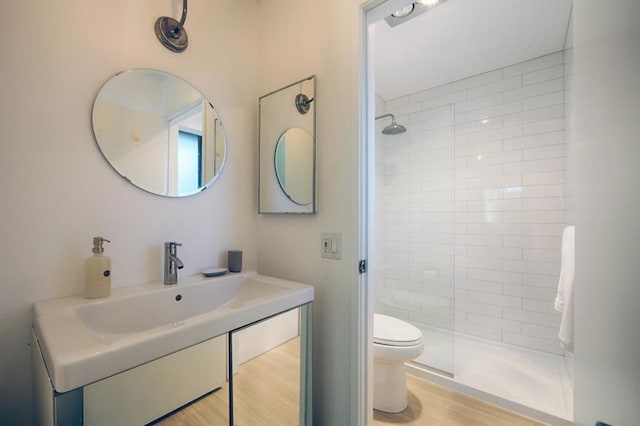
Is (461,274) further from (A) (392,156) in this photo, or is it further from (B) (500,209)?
(A) (392,156)

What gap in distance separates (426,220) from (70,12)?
2.65 metres

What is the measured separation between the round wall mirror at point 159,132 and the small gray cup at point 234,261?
13.6 inches

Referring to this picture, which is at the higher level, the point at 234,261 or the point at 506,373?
the point at 234,261

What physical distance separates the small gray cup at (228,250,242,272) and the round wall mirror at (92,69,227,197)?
345mm

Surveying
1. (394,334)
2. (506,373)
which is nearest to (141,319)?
(394,334)

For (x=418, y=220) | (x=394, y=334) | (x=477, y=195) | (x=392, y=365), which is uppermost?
(x=477, y=195)

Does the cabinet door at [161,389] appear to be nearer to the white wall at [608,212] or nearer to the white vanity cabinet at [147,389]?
the white vanity cabinet at [147,389]

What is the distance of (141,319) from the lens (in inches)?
36.8

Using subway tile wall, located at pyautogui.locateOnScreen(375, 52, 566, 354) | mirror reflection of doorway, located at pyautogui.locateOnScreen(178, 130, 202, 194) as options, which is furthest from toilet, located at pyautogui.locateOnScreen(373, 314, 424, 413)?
mirror reflection of doorway, located at pyautogui.locateOnScreen(178, 130, 202, 194)

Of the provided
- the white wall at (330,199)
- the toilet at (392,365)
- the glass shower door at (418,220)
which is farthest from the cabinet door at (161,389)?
the glass shower door at (418,220)

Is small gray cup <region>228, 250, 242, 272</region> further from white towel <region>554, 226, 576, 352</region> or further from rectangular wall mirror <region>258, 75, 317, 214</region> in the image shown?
white towel <region>554, 226, 576, 352</region>

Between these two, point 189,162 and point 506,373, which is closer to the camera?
point 189,162

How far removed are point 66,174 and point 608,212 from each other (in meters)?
1.40

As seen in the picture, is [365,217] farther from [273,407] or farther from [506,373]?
[506,373]
